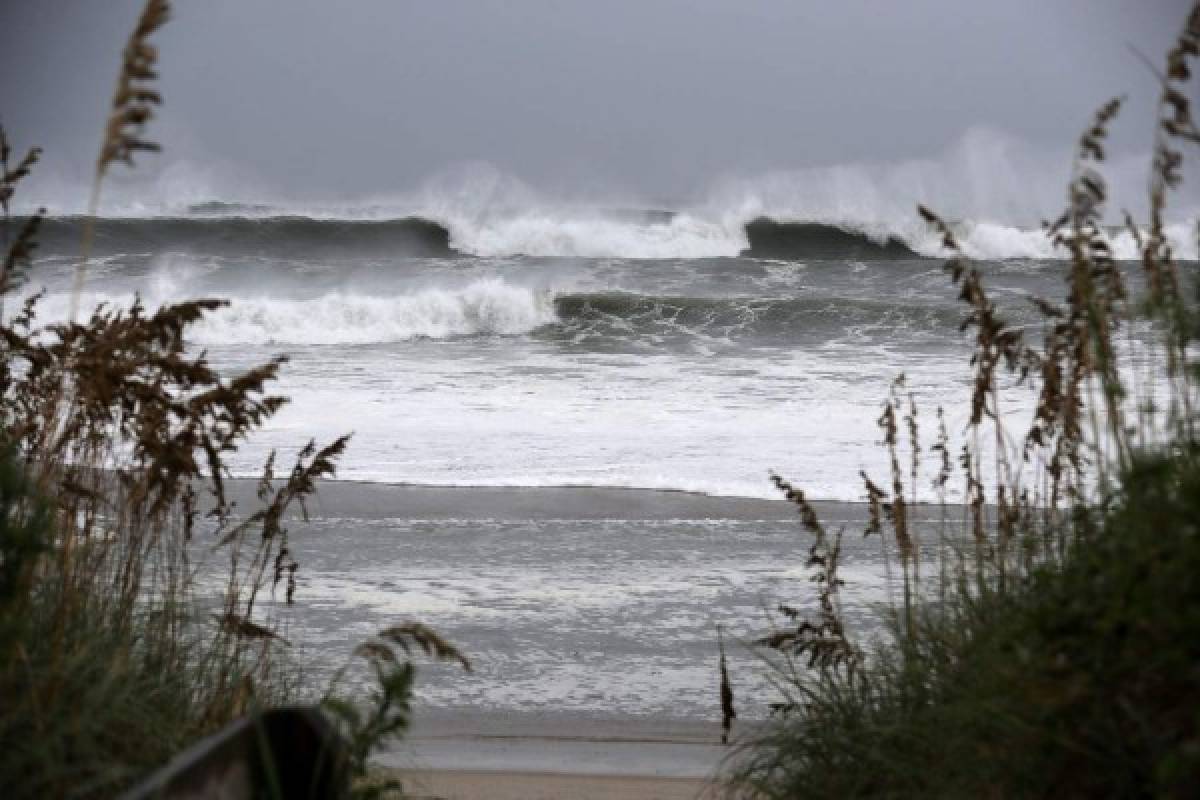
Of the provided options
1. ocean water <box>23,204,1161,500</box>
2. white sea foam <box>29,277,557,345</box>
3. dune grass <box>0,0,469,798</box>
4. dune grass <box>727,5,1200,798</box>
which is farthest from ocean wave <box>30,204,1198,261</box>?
dune grass <box>727,5,1200,798</box>

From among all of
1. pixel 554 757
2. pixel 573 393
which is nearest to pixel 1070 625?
pixel 554 757

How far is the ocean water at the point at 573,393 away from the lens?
7305 mm

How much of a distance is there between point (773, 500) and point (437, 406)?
510 centimetres

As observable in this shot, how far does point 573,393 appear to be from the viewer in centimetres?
1565

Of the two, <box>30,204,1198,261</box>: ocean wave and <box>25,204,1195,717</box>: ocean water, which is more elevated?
<box>30,204,1198,261</box>: ocean wave

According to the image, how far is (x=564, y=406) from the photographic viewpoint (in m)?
14.7

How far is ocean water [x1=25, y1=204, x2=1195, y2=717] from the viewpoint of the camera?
7.30 m

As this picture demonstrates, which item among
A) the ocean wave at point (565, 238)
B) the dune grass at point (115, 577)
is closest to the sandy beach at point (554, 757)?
the dune grass at point (115, 577)

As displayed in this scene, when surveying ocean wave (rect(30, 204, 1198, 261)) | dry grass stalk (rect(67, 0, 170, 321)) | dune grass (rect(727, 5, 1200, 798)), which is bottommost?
dune grass (rect(727, 5, 1200, 798))

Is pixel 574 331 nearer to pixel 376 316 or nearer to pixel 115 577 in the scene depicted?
pixel 376 316

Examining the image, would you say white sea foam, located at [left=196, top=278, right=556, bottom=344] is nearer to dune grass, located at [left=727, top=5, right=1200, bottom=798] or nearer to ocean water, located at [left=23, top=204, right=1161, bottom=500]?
ocean water, located at [left=23, top=204, right=1161, bottom=500]

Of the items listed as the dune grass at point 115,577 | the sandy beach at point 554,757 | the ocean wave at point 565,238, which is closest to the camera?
the dune grass at point 115,577

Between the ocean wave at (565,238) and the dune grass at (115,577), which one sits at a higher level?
the ocean wave at (565,238)

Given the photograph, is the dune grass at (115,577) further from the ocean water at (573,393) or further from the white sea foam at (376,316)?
the white sea foam at (376,316)
